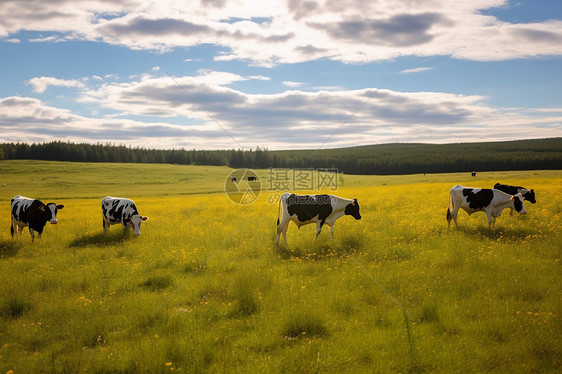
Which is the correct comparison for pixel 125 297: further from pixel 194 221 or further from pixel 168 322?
pixel 194 221

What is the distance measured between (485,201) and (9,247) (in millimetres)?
19151

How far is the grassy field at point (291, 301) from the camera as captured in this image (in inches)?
242

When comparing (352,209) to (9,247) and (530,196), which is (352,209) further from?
(9,247)

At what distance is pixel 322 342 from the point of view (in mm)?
6570

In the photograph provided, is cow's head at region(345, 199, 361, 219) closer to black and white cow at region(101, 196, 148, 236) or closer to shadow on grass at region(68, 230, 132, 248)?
black and white cow at region(101, 196, 148, 236)

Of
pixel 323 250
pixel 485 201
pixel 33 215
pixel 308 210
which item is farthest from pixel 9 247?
pixel 485 201

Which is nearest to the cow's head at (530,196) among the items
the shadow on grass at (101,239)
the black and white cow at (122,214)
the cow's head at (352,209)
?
the cow's head at (352,209)

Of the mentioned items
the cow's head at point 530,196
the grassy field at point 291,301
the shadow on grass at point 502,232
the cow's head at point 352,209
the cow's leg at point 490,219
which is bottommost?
the grassy field at point 291,301

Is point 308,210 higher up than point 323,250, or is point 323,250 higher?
point 308,210

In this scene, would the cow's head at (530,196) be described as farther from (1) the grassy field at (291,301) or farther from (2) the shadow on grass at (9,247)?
(2) the shadow on grass at (9,247)

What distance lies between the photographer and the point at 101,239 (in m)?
15.3

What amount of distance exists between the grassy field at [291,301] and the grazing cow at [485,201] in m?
0.67

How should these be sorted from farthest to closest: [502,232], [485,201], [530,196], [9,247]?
[530,196], [485,201], [9,247], [502,232]

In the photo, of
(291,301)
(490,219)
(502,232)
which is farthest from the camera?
(490,219)
